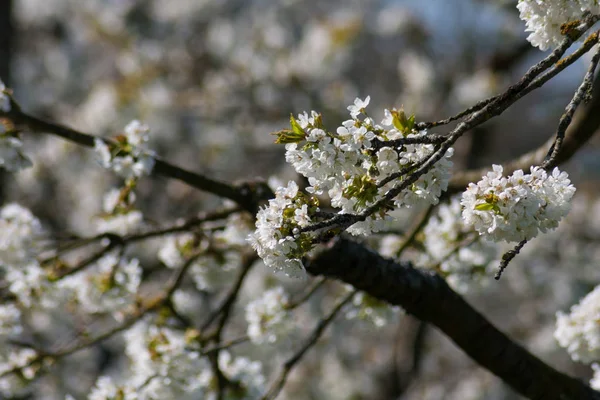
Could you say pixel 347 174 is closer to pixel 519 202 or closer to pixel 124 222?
pixel 519 202

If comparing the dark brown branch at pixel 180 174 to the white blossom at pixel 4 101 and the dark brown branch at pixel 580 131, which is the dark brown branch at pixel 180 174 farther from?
the dark brown branch at pixel 580 131

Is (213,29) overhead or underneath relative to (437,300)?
overhead

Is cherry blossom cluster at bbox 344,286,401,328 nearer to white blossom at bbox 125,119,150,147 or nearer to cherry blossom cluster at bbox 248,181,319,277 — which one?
white blossom at bbox 125,119,150,147

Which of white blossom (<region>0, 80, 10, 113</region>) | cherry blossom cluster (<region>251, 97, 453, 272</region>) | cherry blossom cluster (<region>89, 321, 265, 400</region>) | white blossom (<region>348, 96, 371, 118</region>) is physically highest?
white blossom (<region>0, 80, 10, 113</region>)

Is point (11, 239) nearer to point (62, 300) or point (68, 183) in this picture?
point (62, 300)

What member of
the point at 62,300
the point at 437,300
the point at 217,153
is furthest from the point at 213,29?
the point at 437,300

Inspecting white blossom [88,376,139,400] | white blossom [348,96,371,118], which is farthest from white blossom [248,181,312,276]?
white blossom [88,376,139,400]
